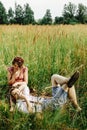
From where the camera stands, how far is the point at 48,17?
208 ft

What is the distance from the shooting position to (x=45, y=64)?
5.97 metres

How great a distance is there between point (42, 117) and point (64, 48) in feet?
7.97

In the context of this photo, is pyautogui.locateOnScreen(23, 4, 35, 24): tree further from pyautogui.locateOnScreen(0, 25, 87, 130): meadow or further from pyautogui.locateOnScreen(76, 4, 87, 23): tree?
pyautogui.locateOnScreen(0, 25, 87, 130): meadow

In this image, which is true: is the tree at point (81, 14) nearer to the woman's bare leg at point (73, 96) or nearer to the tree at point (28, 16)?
the tree at point (28, 16)

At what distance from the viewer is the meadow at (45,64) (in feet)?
14.2

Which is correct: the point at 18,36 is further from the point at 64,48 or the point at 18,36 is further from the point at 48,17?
the point at 48,17

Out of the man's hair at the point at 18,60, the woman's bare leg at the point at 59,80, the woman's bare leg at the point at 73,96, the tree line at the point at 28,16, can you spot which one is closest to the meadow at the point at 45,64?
the woman's bare leg at the point at 73,96

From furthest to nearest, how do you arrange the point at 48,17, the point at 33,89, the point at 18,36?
the point at 48,17, the point at 18,36, the point at 33,89

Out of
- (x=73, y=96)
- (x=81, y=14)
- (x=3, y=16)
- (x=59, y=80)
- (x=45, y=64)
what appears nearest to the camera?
(x=73, y=96)

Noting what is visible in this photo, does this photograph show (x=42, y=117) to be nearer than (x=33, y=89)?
Yes

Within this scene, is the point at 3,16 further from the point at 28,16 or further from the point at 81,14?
the point at 81,14

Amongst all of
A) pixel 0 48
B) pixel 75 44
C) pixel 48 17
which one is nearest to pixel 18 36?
pixel 0 48

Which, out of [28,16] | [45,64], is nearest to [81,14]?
[28,16]

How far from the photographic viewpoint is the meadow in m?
4.34
